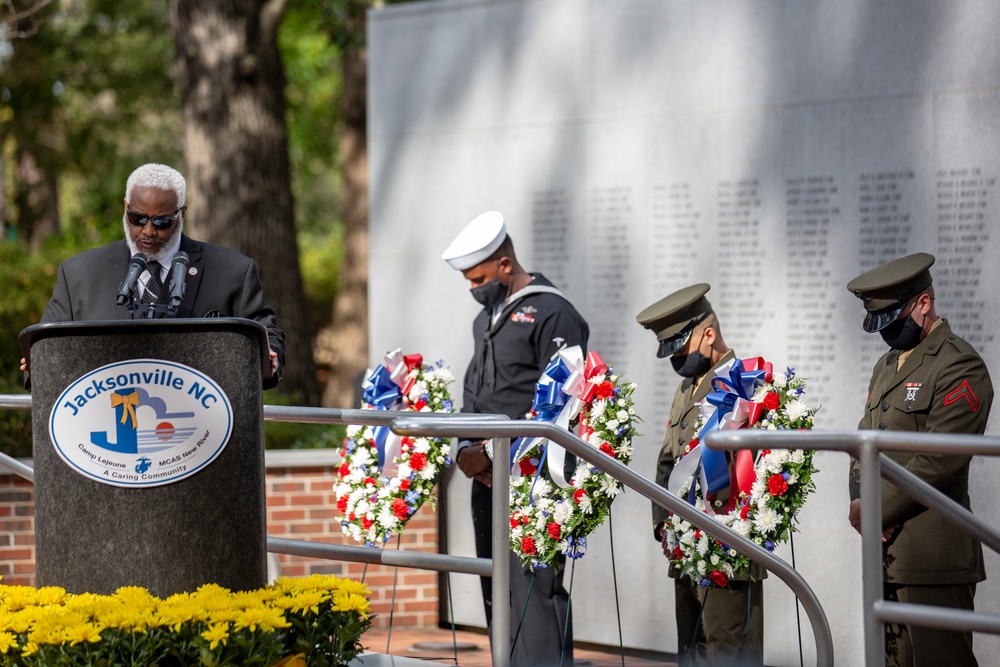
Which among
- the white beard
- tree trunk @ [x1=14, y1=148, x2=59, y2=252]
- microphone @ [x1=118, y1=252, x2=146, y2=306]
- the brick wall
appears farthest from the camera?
tree trunk @ [x1=14, y1=148, x2=59, y2=252]

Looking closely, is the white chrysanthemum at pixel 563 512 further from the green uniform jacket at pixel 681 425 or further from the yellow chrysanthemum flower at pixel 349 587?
the yellow chrysanthemum flower at pixel 349 587

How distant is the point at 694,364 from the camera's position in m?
5.19

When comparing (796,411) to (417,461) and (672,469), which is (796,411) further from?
(417,461)


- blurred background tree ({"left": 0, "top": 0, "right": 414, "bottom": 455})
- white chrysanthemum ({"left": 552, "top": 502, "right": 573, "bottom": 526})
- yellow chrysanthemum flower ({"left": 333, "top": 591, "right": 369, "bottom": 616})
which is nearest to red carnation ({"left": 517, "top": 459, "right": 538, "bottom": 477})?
white chrysanthemum ({"left": 552, "top": 502, "right": 573, "bottom": 526})

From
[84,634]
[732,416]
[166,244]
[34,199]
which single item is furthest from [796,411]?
[34,199]

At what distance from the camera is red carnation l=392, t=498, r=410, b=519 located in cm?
557

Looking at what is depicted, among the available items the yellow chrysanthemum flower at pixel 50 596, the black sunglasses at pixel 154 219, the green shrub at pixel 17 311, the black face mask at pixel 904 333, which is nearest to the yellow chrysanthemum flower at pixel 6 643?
the yellow chrysanthemum flower at pixel 50 596

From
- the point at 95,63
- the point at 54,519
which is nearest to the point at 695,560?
the point at 54,519

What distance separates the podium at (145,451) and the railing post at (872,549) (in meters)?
1.50

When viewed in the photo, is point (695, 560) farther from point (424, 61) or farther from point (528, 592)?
point (424, 61)

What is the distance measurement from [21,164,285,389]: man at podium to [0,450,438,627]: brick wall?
10.9 feet

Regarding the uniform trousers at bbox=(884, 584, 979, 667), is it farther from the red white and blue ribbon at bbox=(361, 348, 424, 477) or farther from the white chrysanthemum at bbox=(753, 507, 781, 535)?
the red white and blue ribbon at bbox=(361, 348, 424, 477)

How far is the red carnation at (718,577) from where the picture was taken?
4.80 meters

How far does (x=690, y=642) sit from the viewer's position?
5.09 m
